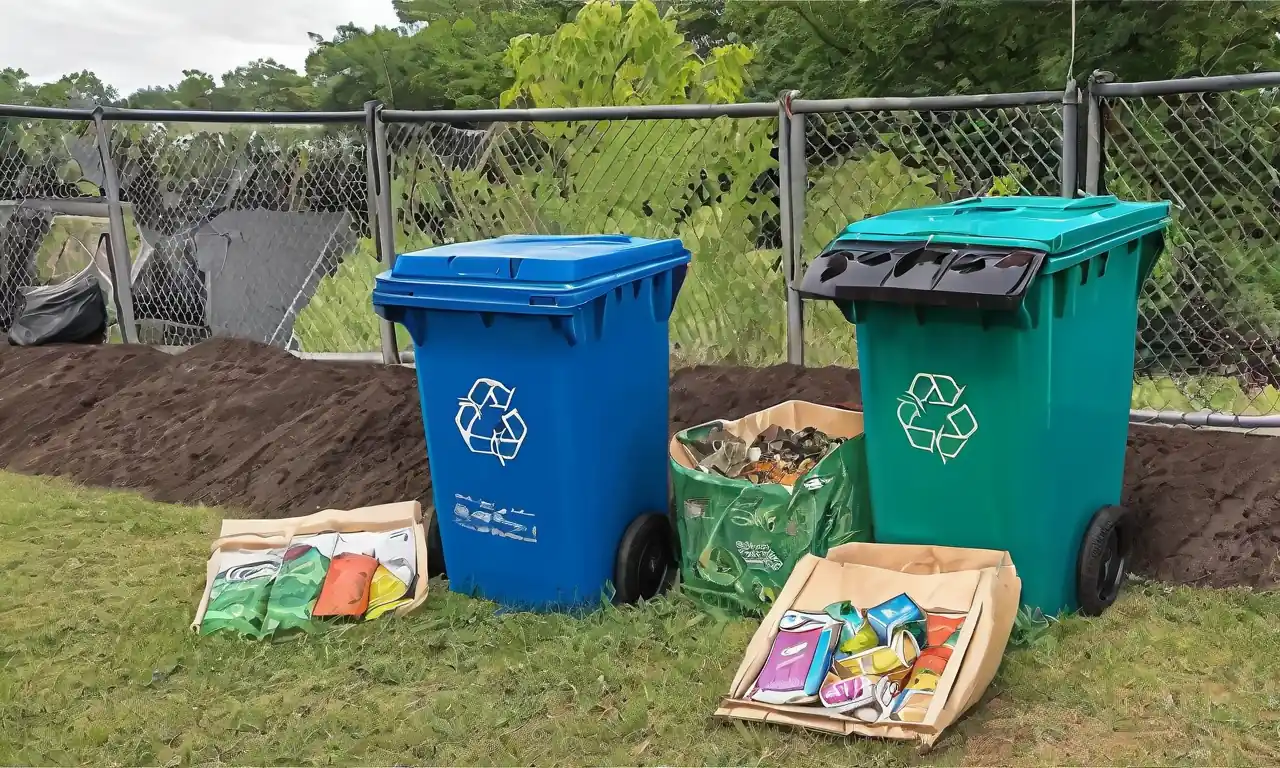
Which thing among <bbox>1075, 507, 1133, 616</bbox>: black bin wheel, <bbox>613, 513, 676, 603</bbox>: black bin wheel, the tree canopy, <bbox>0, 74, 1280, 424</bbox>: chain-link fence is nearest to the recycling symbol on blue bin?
<bbox>613, 513, 676, 603</bbox>: black bin wheel

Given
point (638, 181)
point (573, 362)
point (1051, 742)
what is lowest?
point (1051, 742)

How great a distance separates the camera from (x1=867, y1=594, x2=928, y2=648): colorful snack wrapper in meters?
2.64

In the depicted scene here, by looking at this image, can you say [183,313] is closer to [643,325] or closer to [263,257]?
[263,257]

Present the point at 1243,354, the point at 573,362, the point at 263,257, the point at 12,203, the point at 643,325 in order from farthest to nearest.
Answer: the point at 12,203
the point at 263,257
the point at 1243,354
the point at 643,325
the point at 573,362

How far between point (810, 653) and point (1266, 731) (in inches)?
42.3

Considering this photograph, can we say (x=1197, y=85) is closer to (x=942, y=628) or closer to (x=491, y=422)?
(x=942, y=628)

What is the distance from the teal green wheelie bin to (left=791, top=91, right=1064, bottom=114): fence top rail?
0.93 meters

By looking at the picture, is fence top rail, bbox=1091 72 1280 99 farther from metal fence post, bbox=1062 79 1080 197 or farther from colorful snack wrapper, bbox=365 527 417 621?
colorful snack wrapper, bbox=365 527 417 621

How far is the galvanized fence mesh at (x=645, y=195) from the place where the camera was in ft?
17.0

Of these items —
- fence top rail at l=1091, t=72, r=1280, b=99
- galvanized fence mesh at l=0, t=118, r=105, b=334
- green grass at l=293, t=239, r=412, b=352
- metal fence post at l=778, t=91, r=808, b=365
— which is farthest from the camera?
galvanized fence mesh at l=0, t=118, r=105, b=334

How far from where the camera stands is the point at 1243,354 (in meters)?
4.32

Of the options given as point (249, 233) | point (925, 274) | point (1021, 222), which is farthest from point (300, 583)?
point (249, 233)

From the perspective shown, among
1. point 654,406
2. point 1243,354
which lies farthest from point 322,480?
point 1243,354

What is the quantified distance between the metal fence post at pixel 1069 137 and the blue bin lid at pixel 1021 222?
28.9 inches
